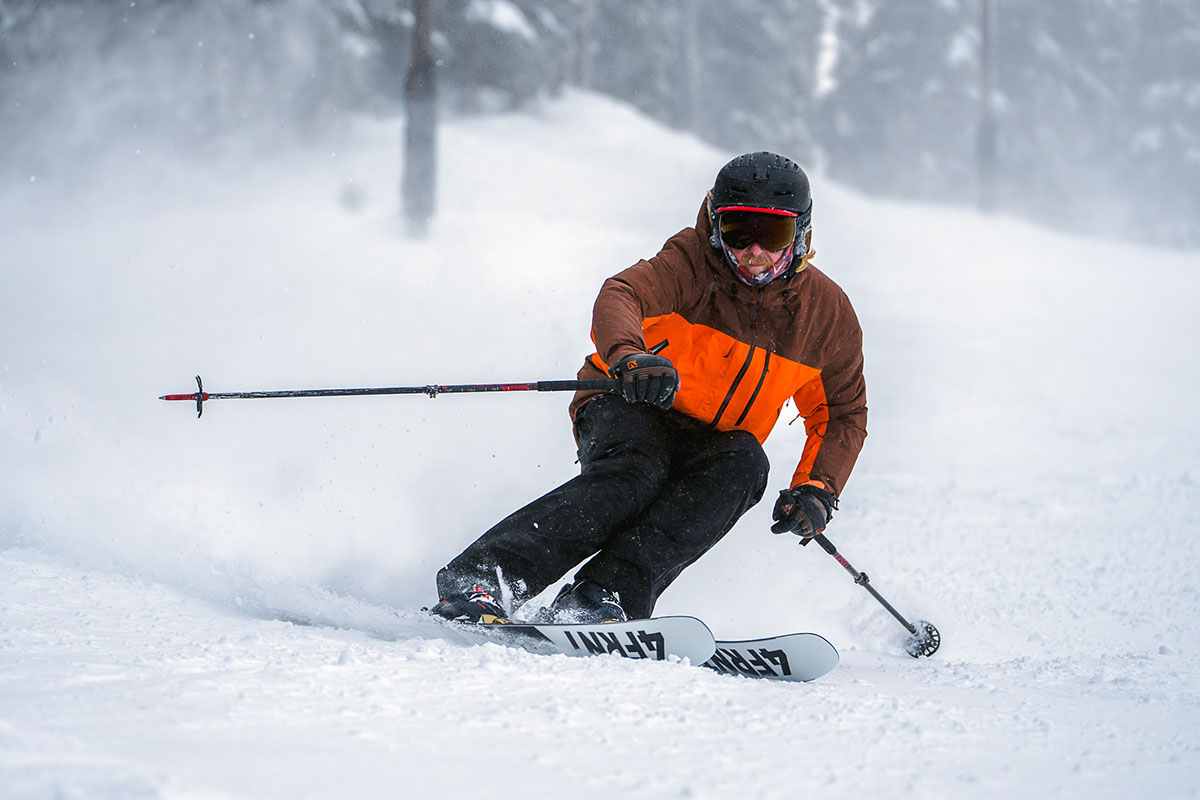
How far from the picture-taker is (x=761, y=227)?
3.15m

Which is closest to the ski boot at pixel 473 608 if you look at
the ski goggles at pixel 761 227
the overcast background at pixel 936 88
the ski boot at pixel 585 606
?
the ski boot at pixel 585 606

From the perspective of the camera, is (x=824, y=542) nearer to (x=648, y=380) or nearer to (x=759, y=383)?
(x=759, y=383)

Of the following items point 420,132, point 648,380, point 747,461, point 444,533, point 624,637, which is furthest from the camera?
point 420,132

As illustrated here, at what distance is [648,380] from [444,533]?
1.94 metres

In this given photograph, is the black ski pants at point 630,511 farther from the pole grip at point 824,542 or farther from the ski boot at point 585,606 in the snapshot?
the pole grip at point 824,542

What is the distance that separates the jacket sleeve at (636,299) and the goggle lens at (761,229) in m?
0.18

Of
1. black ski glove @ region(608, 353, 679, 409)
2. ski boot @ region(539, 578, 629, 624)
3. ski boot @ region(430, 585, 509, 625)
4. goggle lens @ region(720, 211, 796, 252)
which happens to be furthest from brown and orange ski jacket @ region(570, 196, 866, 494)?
ski boot @ region(430, 585, 509, 625)

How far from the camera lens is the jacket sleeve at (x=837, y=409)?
136 inches

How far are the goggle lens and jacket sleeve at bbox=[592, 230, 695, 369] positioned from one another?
0.60ft

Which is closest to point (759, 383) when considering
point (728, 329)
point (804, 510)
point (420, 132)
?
point (728, 329)

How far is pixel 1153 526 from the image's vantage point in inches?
239

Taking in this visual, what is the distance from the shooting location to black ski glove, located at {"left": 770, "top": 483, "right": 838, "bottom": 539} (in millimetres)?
3340

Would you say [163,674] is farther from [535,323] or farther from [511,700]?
[535,323]

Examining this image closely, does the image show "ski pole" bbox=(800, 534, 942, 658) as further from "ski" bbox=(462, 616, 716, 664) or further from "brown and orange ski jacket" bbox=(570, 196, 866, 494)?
"ski" bbox=(462, 616, 716, 664)
